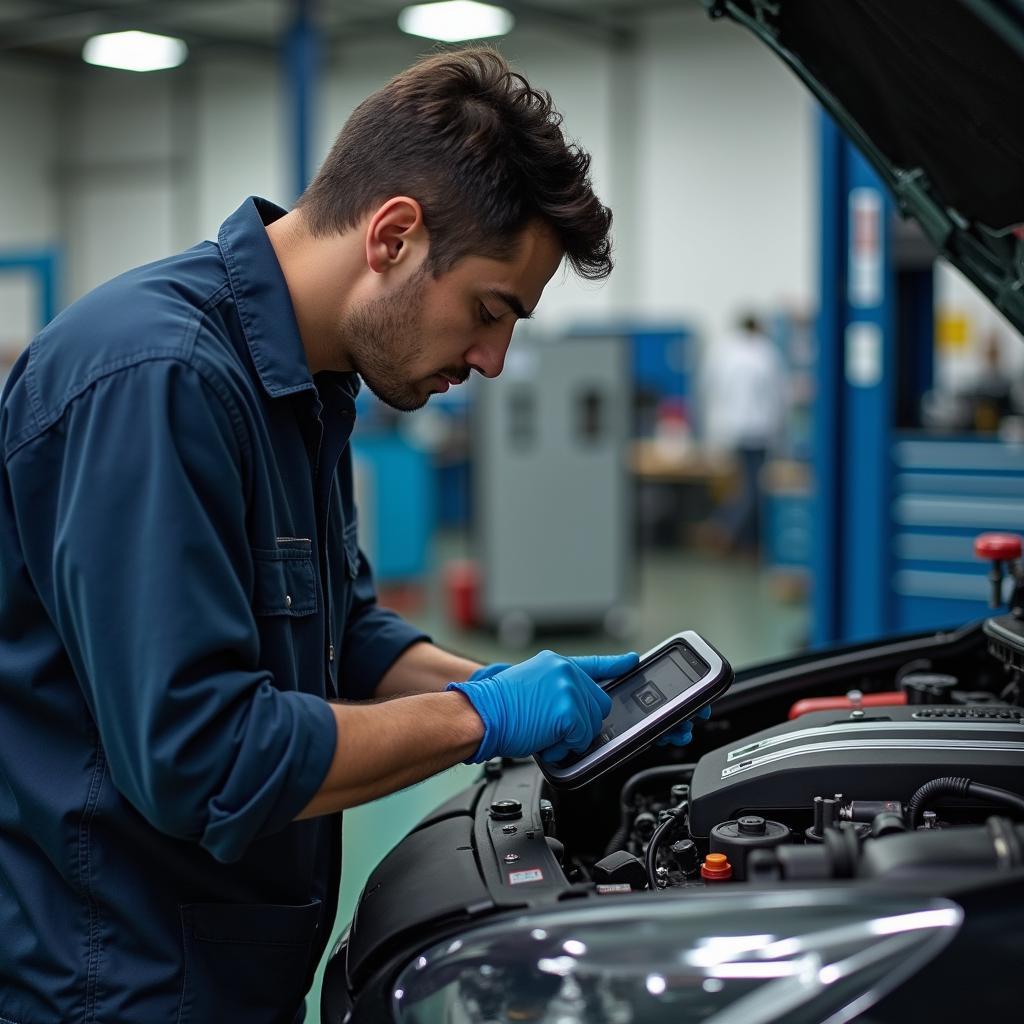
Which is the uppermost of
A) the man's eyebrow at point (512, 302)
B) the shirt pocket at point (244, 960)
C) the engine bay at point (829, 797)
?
the man's eyebrow at point (512, 302)

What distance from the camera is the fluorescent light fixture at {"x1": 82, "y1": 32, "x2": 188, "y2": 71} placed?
36.8ft

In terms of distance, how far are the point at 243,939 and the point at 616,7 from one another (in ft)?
36.4

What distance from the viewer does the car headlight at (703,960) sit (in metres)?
0.93

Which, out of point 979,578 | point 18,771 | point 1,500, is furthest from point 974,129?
point 979,578

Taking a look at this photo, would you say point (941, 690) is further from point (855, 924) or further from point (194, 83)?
point (194, 83)

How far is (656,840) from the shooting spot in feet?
4.35

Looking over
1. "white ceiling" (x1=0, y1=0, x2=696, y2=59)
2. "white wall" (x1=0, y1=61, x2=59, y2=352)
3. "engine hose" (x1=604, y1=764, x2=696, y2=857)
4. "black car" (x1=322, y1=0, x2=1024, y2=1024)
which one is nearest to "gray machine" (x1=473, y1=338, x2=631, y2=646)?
"black car" (x1=322, y1=0, x2=1024, y2=1024)

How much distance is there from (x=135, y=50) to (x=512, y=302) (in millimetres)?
11743

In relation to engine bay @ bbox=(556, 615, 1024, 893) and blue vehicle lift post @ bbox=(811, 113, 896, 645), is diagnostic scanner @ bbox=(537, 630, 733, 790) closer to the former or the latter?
engine bay @ bbox=(556, 615, 1024, 893)

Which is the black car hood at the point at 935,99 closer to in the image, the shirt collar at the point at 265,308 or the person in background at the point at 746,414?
the shirt collar at the point at 265,308

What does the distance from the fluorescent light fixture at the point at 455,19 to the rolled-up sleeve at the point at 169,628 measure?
909cm

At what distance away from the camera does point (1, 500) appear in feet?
3.78

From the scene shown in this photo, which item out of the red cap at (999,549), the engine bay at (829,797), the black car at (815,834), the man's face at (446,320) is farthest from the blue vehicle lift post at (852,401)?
the man's face at (446,320)

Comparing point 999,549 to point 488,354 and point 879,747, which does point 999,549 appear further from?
point 488,354
